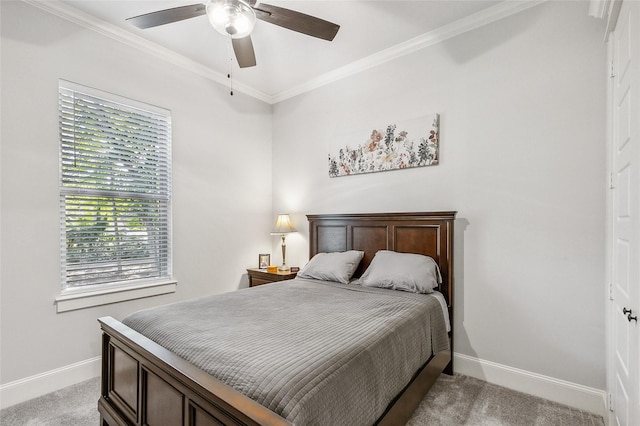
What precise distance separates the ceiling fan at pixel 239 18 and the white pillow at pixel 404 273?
176 centimetres

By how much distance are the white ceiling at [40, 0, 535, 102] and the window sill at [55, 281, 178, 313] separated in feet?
7.23

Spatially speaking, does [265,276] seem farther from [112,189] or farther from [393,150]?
[393,150]

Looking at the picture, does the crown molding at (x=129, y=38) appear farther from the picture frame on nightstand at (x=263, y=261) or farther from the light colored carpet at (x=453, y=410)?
the light colored carpet at (x=453, y=410)

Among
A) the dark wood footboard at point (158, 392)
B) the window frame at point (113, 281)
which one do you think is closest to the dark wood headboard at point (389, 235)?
the window frame at point (113, 281)

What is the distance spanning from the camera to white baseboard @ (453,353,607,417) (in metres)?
2.10

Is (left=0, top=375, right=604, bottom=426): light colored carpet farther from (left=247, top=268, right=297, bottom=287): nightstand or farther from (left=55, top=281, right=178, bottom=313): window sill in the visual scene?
(left=247, top=268, right=297, bottom=287): nightstand

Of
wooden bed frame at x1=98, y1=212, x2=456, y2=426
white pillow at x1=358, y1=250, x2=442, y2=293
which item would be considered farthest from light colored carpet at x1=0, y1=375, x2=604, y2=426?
white pillow at x1=358, y1=250, x2=442, y2=293

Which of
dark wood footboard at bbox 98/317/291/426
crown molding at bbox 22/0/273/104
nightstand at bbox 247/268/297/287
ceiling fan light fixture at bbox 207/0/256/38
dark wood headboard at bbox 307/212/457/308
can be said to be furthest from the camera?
nightstand at bbox 247/268/297/287

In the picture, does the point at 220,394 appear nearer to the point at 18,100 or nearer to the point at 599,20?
the point at 18,100

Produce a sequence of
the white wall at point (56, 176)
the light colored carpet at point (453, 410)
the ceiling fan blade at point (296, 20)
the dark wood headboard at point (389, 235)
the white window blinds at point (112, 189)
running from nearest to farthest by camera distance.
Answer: the ceiling fan blade at point (296, 20)
the light colored carpet at point (453, 410)
the white wall at point (56, 176)
the white window blinds at point (112, 189)
the dark wood headboard at point (389, 235)

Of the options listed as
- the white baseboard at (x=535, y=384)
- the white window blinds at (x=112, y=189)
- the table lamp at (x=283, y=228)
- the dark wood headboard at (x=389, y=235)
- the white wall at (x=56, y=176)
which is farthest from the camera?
the table lamp at (x=283, y=228)

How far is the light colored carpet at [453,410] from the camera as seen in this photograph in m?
1.98

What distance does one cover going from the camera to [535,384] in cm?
230

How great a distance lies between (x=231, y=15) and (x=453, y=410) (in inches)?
109
